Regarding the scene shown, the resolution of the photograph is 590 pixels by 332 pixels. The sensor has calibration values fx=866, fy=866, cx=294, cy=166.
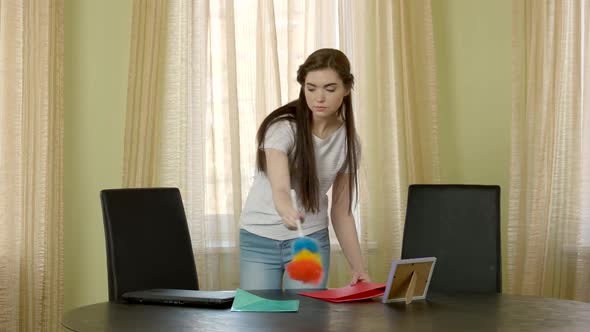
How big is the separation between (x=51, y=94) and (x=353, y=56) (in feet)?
4.83

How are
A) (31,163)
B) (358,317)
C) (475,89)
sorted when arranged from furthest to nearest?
1. (475,89)
2. (31,163)
3. (358,317)

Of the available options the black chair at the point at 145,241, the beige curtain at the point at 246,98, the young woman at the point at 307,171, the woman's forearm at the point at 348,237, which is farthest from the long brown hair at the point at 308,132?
the beige curtain at the point at 246,98

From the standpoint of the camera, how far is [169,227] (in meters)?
3.01

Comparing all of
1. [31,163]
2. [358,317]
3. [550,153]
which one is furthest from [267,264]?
[550,153]

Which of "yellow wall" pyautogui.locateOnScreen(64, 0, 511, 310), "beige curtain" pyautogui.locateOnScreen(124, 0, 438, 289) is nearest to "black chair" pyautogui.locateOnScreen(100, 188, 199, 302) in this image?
"beige curtain" pyautogui.locateOnScreen(124, 0, 438, 289)

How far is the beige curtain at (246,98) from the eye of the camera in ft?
13.5

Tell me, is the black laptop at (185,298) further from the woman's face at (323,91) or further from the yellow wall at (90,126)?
the yellow wall at (90,126)

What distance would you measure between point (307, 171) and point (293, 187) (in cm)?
8

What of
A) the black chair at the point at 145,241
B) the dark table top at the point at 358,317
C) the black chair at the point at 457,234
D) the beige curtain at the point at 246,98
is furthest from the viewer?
the beige curtain at the point at 246,98

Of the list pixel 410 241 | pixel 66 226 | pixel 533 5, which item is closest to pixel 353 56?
pixel 533 5

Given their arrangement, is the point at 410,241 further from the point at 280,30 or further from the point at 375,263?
the point at 280,30

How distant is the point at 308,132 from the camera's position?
2881 mm

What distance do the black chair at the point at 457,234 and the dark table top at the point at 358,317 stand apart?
614 millimetres

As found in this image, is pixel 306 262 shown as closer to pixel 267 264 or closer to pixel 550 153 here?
pixel 267 264
